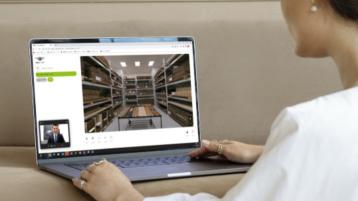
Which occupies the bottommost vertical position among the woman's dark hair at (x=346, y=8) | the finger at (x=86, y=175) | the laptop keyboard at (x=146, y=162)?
the laptop keyboard at (x=146, y=162)

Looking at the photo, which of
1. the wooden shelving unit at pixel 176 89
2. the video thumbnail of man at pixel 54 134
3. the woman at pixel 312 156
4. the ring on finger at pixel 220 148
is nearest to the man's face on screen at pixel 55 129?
the video thumbnail of man at pixel 54 134

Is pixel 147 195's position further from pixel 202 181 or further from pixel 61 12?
pixel 61 12

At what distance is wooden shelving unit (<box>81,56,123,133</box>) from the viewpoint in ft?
3.83

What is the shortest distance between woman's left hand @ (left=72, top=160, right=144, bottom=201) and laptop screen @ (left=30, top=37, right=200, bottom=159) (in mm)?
217

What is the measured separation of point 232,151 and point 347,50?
0.41m

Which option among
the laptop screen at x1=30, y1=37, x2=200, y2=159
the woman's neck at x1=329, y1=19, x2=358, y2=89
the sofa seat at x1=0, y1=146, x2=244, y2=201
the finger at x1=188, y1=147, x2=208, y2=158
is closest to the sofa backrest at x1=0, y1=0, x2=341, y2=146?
the laptop screen at x1=30, y1=37, x2=200, y2=159

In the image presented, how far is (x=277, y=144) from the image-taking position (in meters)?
0.66

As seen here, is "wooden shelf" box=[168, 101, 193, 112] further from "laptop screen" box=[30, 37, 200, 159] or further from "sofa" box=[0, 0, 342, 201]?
"sofa" box=[0, 0, 342, 201]

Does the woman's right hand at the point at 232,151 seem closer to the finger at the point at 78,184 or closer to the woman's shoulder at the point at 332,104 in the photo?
the finger at the point at 78,184

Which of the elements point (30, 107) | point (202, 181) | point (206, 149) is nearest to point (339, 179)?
point (202, 181)

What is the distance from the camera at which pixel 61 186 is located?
37.9 inches

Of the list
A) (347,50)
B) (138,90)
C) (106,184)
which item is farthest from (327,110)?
(138,90)

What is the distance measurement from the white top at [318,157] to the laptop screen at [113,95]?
0.59m

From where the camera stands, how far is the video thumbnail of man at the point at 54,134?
1103 millimetres
